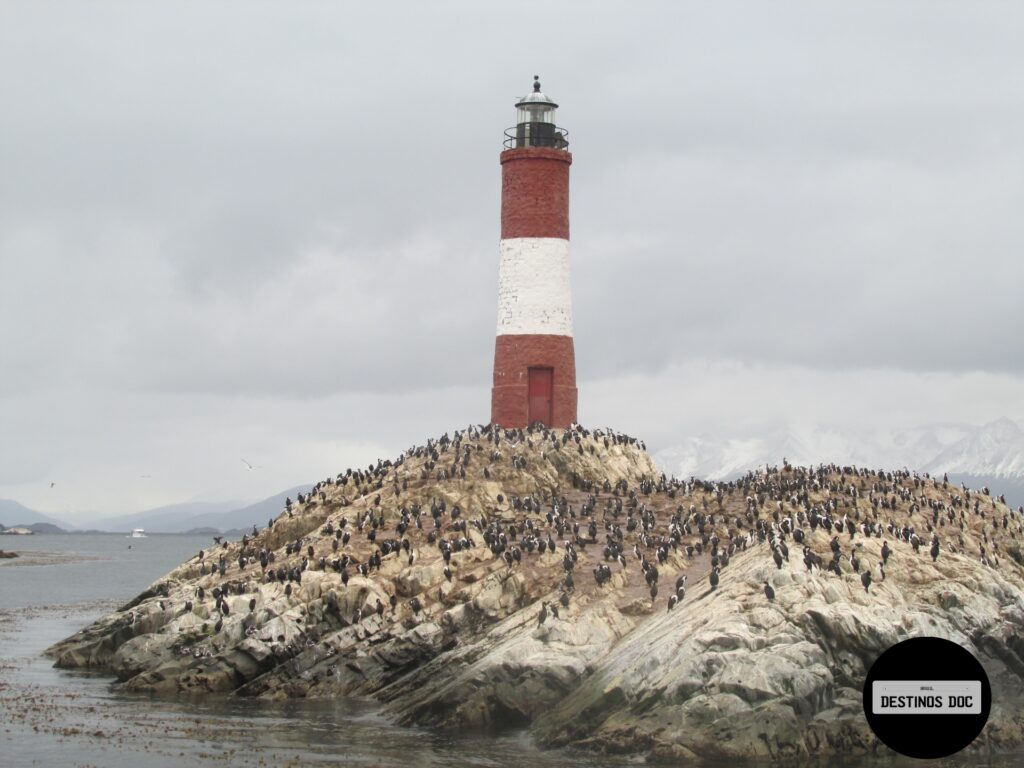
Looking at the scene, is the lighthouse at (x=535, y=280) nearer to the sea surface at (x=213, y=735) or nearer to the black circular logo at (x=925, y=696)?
the sea surface at (x=213, y=735)

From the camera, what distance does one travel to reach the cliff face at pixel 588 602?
36.7 meters

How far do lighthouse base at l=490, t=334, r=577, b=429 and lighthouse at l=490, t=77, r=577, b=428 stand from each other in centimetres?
4

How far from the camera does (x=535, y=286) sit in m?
62.8

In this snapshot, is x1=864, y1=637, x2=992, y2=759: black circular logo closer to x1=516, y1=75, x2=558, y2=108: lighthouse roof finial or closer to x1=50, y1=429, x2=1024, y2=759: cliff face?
x1=50, y1=429, x2=1024, y2=759: cliff face

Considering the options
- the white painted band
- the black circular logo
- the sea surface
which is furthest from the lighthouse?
the black circular logo

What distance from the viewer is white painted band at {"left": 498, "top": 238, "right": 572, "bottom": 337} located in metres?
62.6

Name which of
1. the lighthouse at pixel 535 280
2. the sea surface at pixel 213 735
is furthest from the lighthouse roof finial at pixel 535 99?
the sea surface at pixel 213 735

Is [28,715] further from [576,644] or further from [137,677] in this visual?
[576,644]

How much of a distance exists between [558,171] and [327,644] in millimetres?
25868

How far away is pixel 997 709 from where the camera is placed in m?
38.5

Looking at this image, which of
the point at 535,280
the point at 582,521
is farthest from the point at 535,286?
the point at 582,521

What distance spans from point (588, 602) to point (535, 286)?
71.9ft

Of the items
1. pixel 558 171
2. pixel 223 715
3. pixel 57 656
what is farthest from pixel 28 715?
pixel 558 171

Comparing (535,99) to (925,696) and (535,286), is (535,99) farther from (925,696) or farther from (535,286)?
(925,696)
